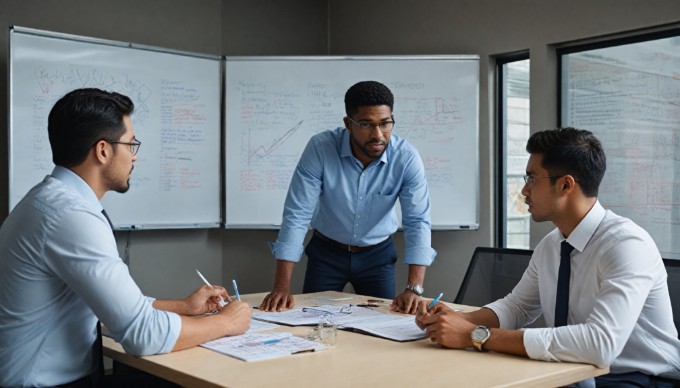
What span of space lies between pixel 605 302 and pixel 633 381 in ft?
0.97

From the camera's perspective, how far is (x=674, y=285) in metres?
2.29

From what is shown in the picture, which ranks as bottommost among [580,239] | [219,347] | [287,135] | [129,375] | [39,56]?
[129,375]

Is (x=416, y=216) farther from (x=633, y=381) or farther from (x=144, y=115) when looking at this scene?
(x=144, y=115)

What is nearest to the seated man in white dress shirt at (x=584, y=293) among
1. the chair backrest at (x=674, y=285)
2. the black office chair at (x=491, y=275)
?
the chair backrest at (x=674, y=285)

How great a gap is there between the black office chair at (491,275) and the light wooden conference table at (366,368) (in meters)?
0.94

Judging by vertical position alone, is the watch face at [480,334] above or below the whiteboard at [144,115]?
below

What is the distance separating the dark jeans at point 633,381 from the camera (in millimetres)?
1929

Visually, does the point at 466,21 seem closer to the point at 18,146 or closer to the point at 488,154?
the point at 488,154

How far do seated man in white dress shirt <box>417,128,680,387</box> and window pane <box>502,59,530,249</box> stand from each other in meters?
2.53

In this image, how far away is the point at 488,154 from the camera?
4.70 metres

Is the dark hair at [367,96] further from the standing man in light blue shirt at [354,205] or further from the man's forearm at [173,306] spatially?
the man's forearm at [173,306]

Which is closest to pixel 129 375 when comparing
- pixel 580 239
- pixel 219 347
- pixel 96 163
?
pixel 219 347

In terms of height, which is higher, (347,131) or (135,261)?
(347,131)

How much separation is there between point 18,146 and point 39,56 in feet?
1.68
